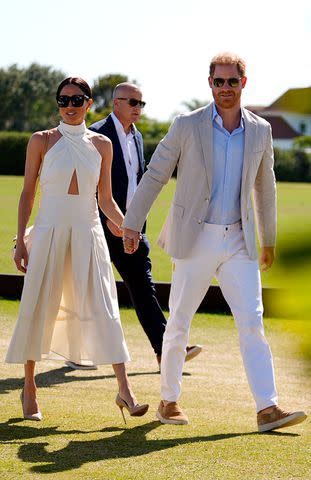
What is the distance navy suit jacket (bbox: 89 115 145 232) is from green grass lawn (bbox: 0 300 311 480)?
50.6 inches

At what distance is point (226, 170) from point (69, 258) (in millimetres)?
1200

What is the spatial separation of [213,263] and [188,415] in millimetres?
1072

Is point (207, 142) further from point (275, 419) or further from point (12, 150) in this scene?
point (12, 150)

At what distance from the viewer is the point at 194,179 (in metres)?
5.78

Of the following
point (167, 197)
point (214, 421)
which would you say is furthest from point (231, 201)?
point (167, 197)

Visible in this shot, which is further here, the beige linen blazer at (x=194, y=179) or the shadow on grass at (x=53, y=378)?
the shadow on grass at (x=53, y=378)

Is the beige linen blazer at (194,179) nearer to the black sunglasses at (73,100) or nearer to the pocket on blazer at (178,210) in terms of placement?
the pocket on blazer at (178,210)

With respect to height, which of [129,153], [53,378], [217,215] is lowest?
[53,378]

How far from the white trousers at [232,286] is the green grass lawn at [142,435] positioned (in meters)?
0.24

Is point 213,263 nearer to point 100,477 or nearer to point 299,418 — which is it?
point 299,418

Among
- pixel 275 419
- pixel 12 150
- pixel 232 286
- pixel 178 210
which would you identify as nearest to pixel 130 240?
pixel 178 210

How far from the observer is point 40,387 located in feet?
24.2

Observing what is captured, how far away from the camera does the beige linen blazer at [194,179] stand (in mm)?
5738

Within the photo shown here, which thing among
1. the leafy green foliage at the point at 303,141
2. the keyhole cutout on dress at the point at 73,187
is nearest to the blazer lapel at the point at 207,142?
the keyhole cutout on dress at the point at 73,187
